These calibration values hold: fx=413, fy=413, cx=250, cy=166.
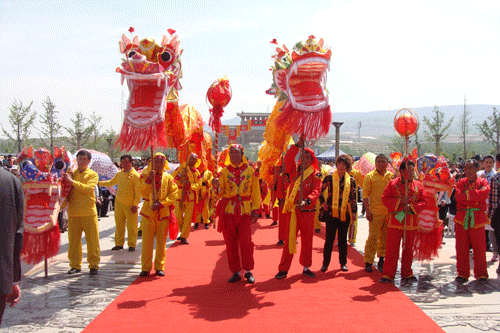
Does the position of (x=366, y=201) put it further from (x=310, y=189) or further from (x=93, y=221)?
(x=93, y=221)

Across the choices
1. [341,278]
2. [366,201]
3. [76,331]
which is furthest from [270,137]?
[76,331]

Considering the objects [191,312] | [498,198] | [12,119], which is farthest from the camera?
[12,119]

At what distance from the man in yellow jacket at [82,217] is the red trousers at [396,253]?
368 centimetres

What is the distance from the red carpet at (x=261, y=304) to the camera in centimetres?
366

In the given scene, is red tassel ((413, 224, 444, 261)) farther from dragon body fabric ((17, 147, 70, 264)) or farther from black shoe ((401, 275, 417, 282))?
dragon body fabric ((17, 147, 70, 264))

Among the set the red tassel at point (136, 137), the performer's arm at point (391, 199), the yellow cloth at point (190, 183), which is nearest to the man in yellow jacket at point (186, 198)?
the yellow cloth at point (190, 183)

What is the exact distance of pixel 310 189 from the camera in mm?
5277

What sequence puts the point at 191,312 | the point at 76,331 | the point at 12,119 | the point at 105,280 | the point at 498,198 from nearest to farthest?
the point at 76,331, the point at 191,312, the point at 105,280, the point at 498,198, the point at 12,119

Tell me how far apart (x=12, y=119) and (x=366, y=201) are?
20.8 metres

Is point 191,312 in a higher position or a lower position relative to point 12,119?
lower

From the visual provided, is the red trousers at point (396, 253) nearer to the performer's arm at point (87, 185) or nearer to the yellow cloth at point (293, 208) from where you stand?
the yellow cloth at point (293, 208)

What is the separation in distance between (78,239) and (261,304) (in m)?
2.67

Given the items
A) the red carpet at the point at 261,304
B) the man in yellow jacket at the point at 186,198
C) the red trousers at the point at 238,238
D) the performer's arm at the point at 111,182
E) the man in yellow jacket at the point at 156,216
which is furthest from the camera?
the man in yellow jacket at the point at 186,198

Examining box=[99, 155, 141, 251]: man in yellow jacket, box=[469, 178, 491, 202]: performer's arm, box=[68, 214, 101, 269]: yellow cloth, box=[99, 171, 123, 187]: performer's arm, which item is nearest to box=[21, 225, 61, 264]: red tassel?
box=[68, 214, 101, 269]: yellow cloth
